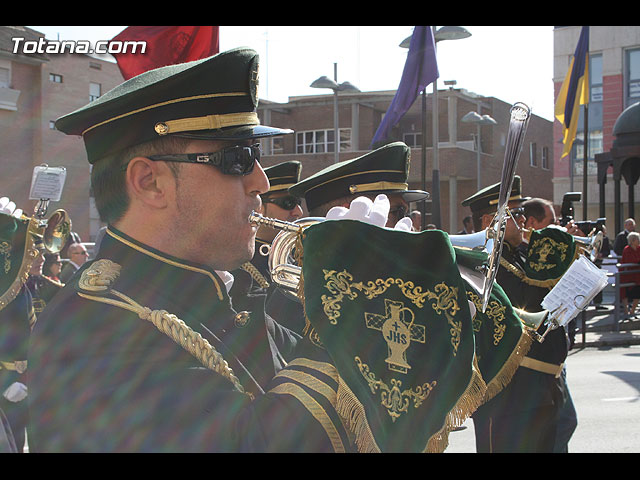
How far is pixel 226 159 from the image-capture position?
1.79 meters

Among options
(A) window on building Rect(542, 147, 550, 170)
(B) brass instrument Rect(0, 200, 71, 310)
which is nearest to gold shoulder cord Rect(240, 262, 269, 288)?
(B) brass instrument Rect(0, 200, 71, 310)

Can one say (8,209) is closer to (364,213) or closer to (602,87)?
(364,213)

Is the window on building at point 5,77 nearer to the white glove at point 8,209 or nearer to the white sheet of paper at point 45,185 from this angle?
the white sheet of paper at point 45,185

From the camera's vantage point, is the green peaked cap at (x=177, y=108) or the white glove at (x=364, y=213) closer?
the green peaked cap at (x=177, y=108)

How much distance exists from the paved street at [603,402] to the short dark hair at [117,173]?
4.59 metres

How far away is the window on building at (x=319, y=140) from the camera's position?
126 ft

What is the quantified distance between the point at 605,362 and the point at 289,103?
3111 centimetres

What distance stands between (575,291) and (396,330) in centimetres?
155

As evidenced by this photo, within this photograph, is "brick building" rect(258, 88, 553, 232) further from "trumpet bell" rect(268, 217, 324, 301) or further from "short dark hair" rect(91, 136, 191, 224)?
"short dark hair" rect(91, 136, 191, 224)

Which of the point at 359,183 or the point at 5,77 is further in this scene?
the point at 5,77

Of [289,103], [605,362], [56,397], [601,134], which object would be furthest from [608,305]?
[289,103]

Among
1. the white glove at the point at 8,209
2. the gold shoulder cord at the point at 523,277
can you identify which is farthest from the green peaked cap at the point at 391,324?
the white glove at the point at 8,209


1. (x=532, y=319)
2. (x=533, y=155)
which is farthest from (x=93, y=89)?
(x=532, y=319)
